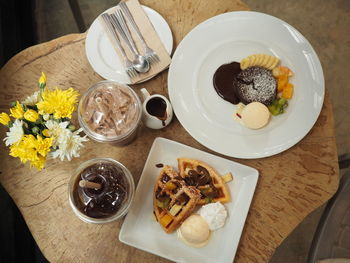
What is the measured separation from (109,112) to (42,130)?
271 millimetres

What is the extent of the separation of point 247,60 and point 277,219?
2.50 feet

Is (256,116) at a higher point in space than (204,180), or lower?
higher

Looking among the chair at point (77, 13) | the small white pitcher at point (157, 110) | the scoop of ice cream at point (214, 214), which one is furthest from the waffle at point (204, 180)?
the chair at point (77, 13)

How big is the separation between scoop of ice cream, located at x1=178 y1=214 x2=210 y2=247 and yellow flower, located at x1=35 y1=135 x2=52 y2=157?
0.66 meters

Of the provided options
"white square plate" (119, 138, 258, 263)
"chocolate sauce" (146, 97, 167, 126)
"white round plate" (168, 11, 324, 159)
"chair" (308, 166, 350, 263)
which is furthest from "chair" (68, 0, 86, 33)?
"chair" (308, 166, 350, 263)

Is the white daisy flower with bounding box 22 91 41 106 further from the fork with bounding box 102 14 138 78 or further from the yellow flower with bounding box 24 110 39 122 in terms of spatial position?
the fork with bounding box 102 14 138 78

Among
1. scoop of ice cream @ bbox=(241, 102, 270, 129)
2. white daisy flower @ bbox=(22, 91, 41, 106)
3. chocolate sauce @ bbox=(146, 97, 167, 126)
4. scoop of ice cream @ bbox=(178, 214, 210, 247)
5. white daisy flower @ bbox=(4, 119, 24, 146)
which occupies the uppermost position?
white daisy flower @ bbox=(22, 91, 41, 106)

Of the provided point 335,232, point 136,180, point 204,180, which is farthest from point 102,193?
point 335,232

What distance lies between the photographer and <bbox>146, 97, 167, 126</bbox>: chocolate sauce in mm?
1503

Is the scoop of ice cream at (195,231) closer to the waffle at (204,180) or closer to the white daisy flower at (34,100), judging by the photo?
the waffle at (204,180)

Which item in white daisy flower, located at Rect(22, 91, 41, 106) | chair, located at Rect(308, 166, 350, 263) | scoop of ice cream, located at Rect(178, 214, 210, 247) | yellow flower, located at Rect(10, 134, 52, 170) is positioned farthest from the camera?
chair, located at Rect(308, 166, 350, 263)

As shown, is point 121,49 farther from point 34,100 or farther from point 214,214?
point 214,214

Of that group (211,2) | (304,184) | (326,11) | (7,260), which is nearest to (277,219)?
(304,184)

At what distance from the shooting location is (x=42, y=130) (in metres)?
1.28
